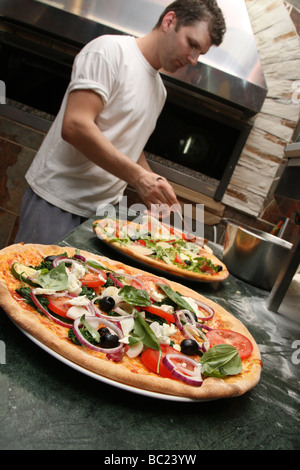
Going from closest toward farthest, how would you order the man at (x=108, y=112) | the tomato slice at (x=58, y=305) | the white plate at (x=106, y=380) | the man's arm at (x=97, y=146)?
the white plate at (x=106, y=380) < the tomato slice at (x=58, y=305) < the man's arm at (x=97, y=146) < the man at (x=108, y=112)

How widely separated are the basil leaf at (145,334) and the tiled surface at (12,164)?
3.44 meters

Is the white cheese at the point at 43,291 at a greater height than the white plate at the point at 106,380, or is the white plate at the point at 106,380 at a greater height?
the white cheese at the point at 43,291

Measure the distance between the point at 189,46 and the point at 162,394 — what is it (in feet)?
7.51

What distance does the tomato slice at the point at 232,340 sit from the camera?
1.10m

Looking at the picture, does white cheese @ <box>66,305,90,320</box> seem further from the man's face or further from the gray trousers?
the man's face

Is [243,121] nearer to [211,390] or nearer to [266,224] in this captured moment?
[266,224]

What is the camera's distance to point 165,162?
4.12 meters

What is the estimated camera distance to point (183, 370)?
863 mm

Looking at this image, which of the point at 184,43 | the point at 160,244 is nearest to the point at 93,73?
the point at 184,43

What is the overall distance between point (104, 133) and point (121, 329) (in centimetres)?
178

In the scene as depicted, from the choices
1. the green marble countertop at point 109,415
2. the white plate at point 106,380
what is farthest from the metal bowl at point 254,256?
the white plate at point 106,380

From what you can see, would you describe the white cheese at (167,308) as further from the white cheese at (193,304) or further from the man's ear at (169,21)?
the man's ear at (169,21)

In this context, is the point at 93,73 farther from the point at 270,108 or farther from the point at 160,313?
the point at 270,108

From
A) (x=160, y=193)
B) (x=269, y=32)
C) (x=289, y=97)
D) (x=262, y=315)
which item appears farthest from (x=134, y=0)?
(x=262, y=315)
